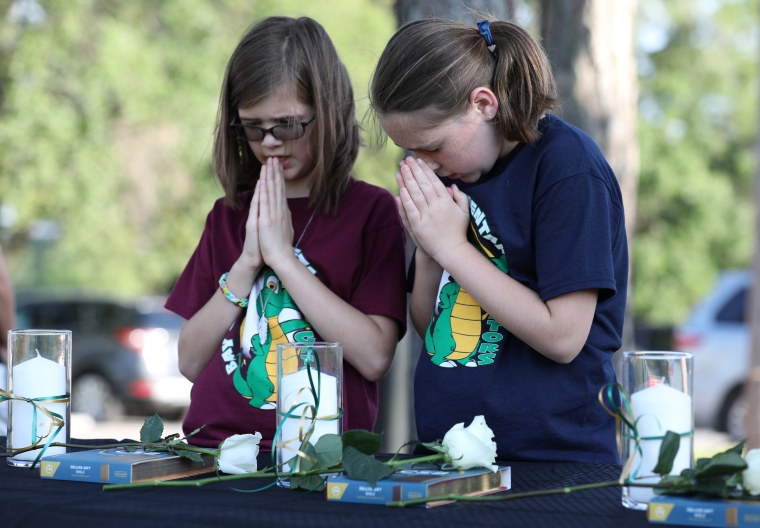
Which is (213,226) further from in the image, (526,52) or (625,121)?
(625,121)

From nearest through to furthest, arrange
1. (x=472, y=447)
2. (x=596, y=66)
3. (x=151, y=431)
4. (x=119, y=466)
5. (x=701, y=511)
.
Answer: (x=701, y=511) → (x=472, y=447) → (x=119, y=466) → (x=151, y=431) → (x=596, y=66)

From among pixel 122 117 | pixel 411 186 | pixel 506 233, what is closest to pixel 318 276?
pixel 411 186

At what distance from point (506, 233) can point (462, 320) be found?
8.1 inches

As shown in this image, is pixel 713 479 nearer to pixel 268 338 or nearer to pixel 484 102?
pixel 484 102

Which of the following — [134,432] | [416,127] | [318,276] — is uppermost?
[416,127]

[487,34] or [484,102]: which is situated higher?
[487,34]

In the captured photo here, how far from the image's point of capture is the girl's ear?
1946 mm

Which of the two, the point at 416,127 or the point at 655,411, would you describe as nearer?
the point at 655,411

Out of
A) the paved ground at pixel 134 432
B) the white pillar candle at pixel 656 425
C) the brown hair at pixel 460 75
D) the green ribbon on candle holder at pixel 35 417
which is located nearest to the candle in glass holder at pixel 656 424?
the white pillar candle at pixel 656 425

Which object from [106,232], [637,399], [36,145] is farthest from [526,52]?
[106,232]

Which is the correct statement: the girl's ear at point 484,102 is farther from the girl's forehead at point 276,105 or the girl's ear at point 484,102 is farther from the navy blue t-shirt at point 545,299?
the girl's forehead at point 276,105

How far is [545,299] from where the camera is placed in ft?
5.96

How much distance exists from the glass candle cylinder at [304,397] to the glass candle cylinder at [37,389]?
0.48 meters

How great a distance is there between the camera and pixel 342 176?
2.39m
